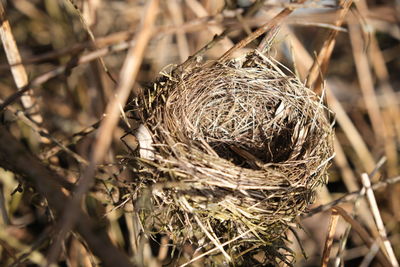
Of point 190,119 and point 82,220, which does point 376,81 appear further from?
point 82,220

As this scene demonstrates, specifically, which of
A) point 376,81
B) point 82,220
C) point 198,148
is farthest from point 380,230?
point 376,81

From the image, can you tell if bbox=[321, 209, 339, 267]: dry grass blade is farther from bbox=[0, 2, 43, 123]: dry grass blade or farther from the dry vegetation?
bbox=[0, 2, 43, 123]: dry grass blade

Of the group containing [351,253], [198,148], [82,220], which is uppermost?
[82,220]

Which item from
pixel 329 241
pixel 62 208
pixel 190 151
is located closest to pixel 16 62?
pixel 190 151

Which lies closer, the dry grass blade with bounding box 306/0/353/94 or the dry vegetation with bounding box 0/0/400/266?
the dry vegetation with bounding box 0/0/400/266

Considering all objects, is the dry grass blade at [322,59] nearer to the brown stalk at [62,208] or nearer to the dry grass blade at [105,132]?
the dry grass blade at [105,132]

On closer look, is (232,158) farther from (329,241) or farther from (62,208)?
(62,208)

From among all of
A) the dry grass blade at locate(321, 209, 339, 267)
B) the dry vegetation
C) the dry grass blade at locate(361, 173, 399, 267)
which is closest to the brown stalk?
the dry vegetation

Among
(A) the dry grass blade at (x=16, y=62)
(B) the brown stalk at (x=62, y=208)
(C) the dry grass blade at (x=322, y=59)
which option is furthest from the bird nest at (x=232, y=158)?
(A) the dry grass blade at (x=16, y=62)
